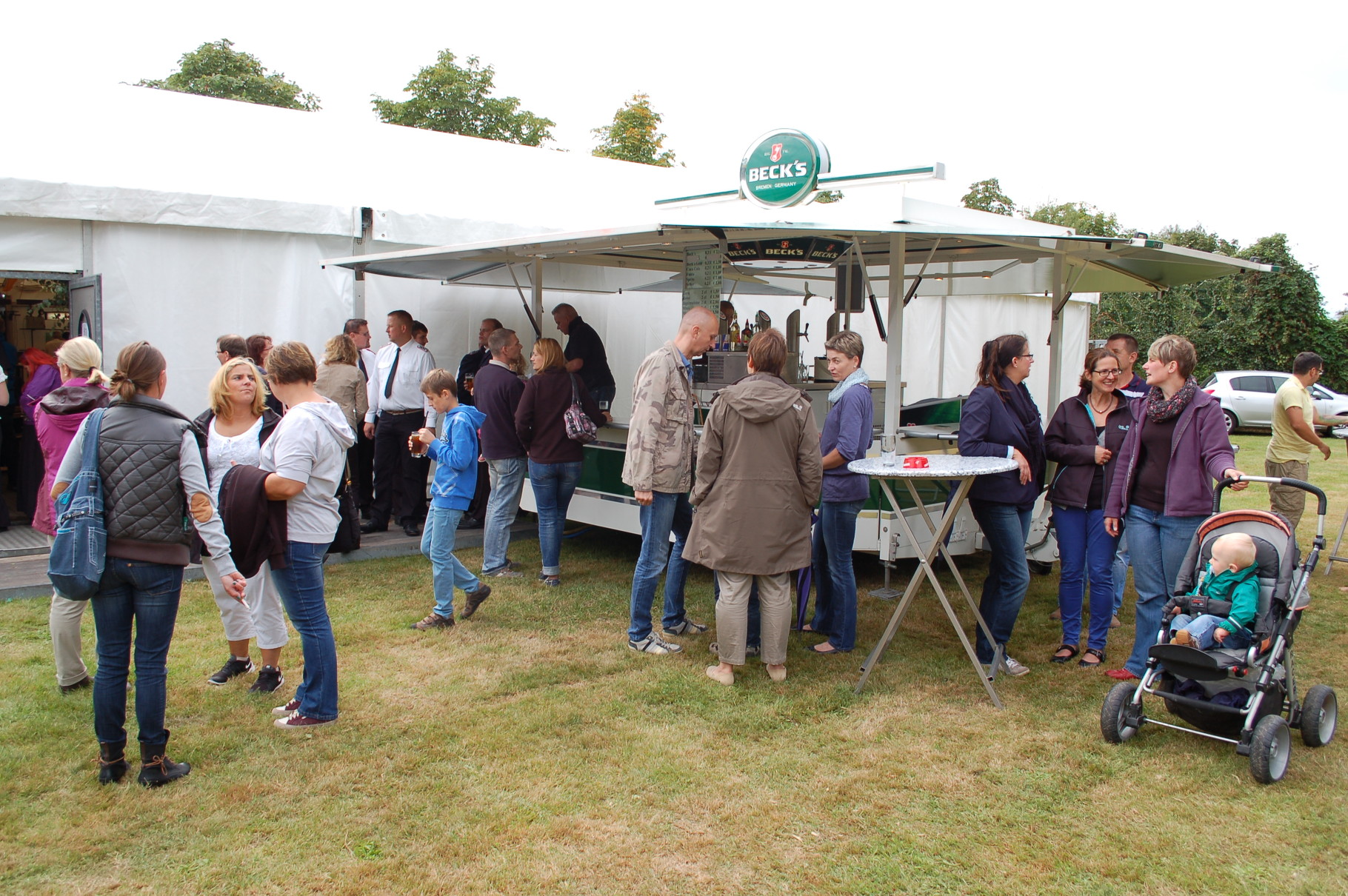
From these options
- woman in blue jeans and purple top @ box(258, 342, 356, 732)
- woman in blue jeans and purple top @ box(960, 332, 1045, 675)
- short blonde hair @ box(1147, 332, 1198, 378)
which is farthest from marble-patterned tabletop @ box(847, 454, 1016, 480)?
woman in blue jeans and purple top @ box(258, 342, 356, 732)

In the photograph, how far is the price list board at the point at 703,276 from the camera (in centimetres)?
620

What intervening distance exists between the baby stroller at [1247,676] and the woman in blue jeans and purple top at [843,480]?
1.43 metres

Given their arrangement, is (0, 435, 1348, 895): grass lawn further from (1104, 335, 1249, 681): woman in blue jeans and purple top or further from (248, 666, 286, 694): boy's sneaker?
(1104, 335, 1249, 681): woman in blue jeans and purple top

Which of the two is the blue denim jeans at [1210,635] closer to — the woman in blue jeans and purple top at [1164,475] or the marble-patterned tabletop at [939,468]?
the woman in blue jeans and purple top at [1164,475]

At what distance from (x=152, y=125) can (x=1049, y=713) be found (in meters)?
8.28

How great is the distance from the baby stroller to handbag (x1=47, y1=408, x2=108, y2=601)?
12.6ft

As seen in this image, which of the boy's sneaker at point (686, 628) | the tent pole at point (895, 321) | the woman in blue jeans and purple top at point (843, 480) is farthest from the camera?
the tent pole at point (895, 321)

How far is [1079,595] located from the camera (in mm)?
4961

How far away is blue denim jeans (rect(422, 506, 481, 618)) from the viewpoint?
17.2ft

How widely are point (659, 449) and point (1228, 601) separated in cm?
263

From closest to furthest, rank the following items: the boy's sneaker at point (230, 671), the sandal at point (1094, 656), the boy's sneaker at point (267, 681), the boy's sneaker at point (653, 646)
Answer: the boy's sneaker at point (267, 681)
the boy's sneaker at point (230, 671)
the sandal at point (1094, 656)
the boy's sneaker at point (653, 646)

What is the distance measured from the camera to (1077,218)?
113 ft

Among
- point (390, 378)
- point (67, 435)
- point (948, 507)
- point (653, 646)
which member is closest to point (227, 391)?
point (67, 435)

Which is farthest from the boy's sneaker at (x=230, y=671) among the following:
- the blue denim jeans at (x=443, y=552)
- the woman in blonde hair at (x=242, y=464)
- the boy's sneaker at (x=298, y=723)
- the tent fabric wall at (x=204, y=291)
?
the tent fabric wall at (x=204, y=291)
